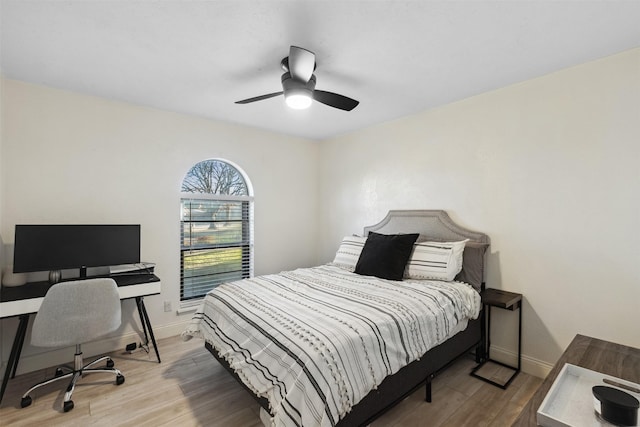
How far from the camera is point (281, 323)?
5.79ft

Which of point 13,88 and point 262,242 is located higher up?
point 13,88

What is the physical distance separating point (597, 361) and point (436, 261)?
1207mm

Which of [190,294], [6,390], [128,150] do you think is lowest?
[6,390]

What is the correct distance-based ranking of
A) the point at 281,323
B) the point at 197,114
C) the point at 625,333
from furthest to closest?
the point at 197,114
the point at 625,333
the point at 281,323

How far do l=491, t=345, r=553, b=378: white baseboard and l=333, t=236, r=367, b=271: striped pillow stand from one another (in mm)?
1519

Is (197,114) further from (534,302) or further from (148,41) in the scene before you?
(534,302)

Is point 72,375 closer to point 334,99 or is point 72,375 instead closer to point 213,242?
point 213,242

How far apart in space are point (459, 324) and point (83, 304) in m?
2.83

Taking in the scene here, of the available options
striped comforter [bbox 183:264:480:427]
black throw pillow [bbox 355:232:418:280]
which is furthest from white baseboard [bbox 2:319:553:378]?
black throw pillow [bbox 355:232:418:280]

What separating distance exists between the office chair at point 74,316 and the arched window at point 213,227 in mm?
1220

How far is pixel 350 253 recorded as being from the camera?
3.31 m

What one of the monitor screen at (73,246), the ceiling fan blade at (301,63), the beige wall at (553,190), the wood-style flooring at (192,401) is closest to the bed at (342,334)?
the wood-style flooring at (192,401)

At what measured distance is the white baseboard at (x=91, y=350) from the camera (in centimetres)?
251

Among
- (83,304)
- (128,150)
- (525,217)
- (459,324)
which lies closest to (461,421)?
(459,324)
